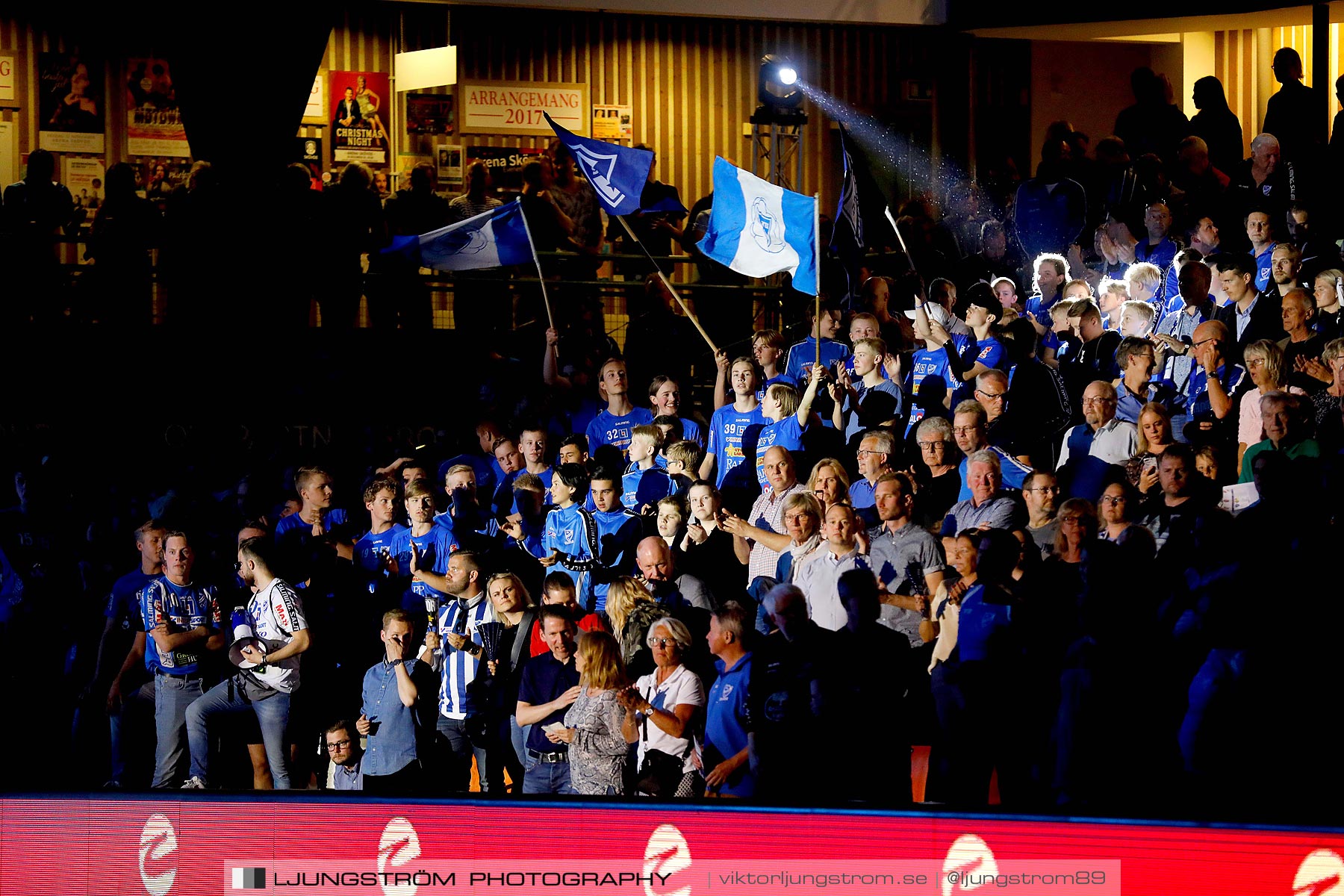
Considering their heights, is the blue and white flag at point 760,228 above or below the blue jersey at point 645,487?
above

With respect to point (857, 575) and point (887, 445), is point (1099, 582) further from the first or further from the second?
point (887, 445)

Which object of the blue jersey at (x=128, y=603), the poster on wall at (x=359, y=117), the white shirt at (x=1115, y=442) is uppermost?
the poster on wall at (x=359, y=117)

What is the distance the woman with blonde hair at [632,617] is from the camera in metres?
8.49

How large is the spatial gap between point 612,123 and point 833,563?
1135cm

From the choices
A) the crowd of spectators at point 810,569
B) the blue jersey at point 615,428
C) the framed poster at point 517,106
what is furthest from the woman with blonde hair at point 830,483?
the framed poster at point 517,106

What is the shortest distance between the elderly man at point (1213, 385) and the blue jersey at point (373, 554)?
451cm

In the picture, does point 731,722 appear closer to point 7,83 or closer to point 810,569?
point 810,569

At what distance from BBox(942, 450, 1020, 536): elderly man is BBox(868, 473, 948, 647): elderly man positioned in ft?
0.79

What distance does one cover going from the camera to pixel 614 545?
9.87 meters

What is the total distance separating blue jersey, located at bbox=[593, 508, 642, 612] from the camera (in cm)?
971

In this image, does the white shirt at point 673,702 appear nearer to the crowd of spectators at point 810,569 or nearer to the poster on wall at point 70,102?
the crowd of spectators at point 810,569

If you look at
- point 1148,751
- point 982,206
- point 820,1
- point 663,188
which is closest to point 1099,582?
point 1148,751

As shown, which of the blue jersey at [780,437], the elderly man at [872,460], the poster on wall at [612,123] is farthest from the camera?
the poster on wall at [612,123]

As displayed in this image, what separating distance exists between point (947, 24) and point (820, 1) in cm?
143
